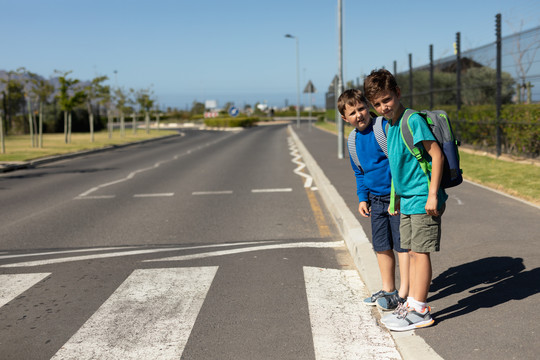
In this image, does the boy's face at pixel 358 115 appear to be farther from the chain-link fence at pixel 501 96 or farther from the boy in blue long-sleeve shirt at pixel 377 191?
the chain-link fence at pixel 501 96

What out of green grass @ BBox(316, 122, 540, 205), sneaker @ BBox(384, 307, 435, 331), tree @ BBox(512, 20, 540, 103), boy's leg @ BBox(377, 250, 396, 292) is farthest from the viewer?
tree @ BBox(512, 20, 540, 103)

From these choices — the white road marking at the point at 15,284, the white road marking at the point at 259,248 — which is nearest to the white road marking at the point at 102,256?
the white road marking at the point at 259,248

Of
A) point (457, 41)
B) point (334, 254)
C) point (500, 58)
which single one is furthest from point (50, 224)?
point (457, 41)

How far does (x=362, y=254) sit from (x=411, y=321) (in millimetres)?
1770

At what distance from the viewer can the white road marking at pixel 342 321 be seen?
360 centimetres

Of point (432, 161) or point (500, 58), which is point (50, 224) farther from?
point (500, 58)

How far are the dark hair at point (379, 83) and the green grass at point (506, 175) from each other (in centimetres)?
582

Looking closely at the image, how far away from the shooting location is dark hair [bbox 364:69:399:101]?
3707mm

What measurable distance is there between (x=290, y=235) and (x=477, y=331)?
3.79 meters

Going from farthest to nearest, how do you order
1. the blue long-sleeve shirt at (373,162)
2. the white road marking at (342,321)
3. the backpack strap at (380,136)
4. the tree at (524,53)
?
the tree at (524,53), the blue long-sleeve shirt at (373,162), the backpack strap at (380,136), the white road marking at (342,321)

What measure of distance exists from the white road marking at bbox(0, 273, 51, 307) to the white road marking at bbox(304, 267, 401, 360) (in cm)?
250

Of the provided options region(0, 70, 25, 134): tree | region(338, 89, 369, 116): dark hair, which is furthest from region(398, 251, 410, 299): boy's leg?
region(0, 70, 25, 134): tree

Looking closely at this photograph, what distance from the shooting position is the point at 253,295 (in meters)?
4.81

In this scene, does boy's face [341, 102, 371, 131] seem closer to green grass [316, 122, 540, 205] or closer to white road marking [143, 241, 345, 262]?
white road marking [143, 241, 345, 262]
